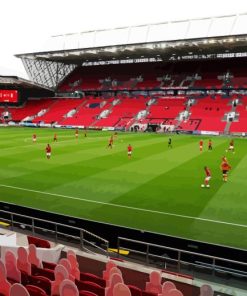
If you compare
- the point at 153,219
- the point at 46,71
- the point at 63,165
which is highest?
the point at 46,71

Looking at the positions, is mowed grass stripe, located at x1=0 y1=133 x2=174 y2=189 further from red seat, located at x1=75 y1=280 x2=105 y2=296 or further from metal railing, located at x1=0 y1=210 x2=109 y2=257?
red seat, located at x1=75 y1=280 x2=105 y2=296

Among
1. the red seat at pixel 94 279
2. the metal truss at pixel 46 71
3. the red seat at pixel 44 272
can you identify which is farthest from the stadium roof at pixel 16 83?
the red seat at pixel 94 279

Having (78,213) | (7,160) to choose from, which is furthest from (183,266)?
(7,160)

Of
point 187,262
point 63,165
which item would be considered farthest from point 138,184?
point 187,262

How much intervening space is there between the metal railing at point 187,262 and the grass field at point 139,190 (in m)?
2.82

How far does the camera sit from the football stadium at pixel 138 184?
776cm

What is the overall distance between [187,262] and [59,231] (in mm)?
4831

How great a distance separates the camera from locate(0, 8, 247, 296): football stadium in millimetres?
7758

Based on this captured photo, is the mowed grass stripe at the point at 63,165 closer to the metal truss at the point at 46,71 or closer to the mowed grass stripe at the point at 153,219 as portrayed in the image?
the mowed grass stripe at the point at 153,219

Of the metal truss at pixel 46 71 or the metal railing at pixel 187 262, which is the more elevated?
the metal truss at pixel 46 71

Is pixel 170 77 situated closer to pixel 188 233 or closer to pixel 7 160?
pixel 7 160

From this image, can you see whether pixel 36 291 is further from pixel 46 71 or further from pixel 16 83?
pixel 46 71

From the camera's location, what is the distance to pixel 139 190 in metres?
19.3

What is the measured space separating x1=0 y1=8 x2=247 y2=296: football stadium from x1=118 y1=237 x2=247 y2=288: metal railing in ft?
0.14
